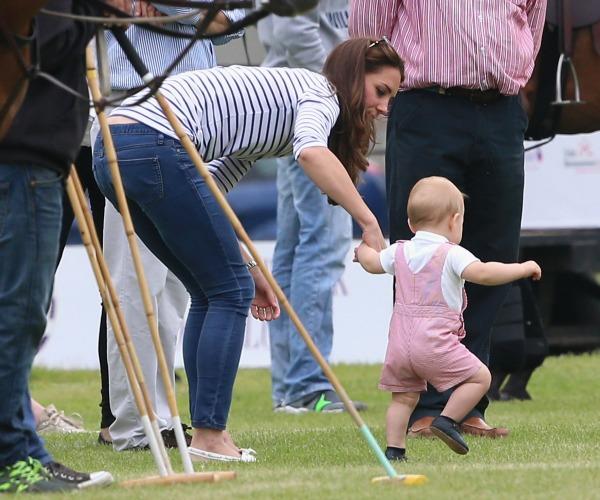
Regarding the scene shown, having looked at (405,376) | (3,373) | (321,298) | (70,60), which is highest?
(70,60)

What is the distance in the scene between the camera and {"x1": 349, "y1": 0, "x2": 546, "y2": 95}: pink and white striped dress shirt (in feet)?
21.4

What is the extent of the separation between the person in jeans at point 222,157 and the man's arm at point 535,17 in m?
1.30

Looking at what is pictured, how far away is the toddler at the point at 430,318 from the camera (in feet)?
17.9

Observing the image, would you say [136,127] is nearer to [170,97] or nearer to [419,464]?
[170,97]

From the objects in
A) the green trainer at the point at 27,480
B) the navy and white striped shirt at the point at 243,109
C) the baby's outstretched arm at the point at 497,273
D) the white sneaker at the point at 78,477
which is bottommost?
the white sneaker at the point at 78,477

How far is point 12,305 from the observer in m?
4.44

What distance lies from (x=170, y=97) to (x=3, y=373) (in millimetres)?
1443

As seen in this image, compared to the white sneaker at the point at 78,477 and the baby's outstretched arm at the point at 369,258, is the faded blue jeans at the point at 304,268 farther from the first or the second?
the white sneaker at the point at 78,477

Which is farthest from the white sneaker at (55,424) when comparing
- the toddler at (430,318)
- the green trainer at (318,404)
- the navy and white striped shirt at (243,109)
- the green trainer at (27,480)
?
the green trainer at (27,480)

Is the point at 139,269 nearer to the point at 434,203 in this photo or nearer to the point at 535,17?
the point at 434,203

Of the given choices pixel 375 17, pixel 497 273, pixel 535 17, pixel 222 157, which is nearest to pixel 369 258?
pixel 497 273

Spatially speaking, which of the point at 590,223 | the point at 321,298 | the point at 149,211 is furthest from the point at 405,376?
the point at 590,223

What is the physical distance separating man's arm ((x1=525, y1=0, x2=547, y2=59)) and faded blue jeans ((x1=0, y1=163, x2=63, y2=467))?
3026 millimetres

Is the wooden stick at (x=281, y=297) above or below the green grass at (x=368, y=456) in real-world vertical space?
above
